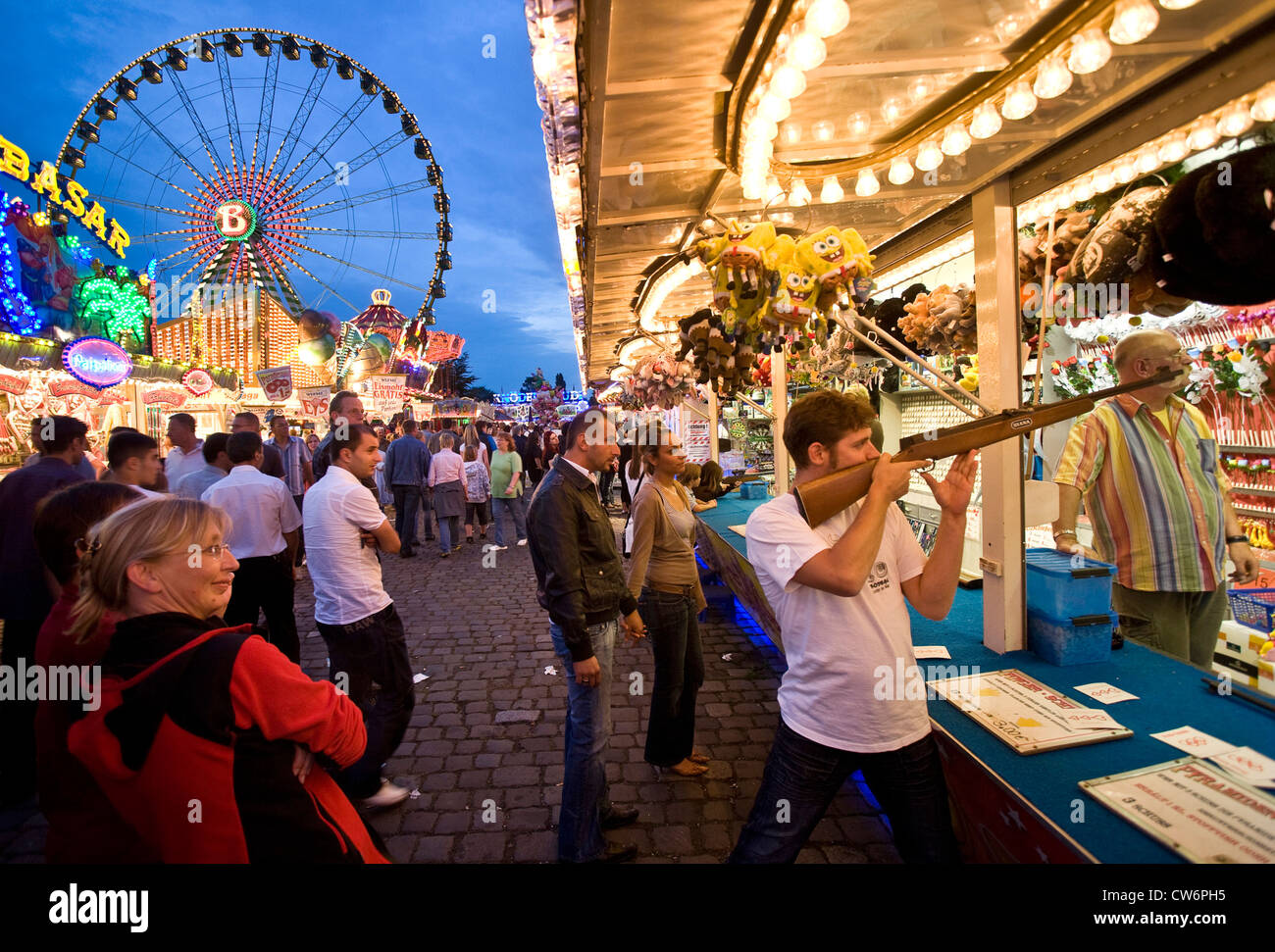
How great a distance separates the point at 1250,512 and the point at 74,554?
6.18 metres

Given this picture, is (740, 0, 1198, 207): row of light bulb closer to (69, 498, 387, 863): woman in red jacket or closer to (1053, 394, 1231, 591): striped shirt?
(1053, 394, 1231, 591): striped shirt

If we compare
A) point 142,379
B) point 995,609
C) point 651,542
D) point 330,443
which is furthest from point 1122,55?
point 142,379

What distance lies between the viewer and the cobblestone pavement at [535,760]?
2.95m

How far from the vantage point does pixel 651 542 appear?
3512mm

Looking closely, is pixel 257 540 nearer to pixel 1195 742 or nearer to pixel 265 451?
pixel 265 451

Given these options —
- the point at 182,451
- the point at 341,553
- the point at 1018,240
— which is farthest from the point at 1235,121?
the point at 182,451

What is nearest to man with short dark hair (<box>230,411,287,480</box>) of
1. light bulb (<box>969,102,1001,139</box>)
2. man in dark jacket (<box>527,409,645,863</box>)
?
man in dark jacket (<box>527,409,645,863</box>)

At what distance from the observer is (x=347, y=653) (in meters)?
3.40

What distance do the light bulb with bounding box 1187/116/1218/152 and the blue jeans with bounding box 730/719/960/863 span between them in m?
2.30

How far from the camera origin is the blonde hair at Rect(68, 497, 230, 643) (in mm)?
1474

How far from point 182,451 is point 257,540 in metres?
3.26

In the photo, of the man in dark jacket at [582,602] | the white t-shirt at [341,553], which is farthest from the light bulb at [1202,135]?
the white t-shirt at [341,553]
